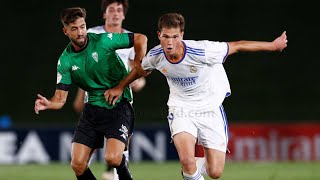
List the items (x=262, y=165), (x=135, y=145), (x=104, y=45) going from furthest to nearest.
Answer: (x=135, y=145), (x=262, y=165), (x=104, y=45)

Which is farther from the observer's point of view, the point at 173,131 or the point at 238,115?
the point at 238,115

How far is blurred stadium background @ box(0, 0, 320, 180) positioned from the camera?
16047mm

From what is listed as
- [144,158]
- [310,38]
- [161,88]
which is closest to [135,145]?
[144,158]

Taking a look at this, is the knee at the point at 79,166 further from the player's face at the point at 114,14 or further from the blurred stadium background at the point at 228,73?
the blurred stadium background at the point at 228,73

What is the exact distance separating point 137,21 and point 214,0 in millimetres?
1434

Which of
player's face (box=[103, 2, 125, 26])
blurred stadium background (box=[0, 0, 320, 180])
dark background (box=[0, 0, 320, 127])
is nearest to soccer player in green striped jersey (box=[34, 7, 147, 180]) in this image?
player's face (box=[103, 2, 125, 26])

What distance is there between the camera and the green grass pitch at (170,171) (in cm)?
1236

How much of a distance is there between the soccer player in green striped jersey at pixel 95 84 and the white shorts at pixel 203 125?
48 cm

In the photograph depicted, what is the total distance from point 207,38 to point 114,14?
592 cm

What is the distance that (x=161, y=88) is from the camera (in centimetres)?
1695

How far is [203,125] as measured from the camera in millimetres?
9422

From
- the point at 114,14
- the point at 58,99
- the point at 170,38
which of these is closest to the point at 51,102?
the point at 58,99

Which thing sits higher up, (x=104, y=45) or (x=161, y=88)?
(x=104, y=45)

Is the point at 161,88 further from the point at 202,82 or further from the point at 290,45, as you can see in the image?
the point at 202,82
